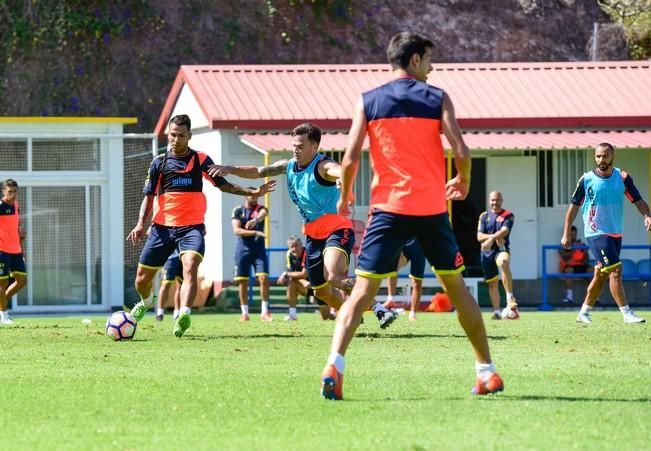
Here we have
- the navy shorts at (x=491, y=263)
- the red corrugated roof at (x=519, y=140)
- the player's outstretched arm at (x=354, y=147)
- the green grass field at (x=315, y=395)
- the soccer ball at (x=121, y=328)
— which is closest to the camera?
the green grass field at (x=315, y=395)

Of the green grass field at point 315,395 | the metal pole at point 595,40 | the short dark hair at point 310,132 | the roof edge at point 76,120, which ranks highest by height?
the metal pole at point 595,40

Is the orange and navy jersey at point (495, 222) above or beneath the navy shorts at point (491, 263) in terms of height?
above

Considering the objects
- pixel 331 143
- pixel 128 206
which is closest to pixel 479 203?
pixel 331 143

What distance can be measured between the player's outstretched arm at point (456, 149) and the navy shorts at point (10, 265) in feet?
41.9

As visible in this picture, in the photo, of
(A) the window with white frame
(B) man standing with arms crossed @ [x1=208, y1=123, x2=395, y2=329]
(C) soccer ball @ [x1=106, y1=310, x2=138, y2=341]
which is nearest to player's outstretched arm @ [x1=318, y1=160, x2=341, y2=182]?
(B) man standing with arms crossed @ [x1=208, y1=123, x2=395, y2=329]

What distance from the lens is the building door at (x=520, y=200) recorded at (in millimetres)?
28172

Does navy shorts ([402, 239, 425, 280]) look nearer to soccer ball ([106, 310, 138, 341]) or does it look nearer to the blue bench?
the blue bench

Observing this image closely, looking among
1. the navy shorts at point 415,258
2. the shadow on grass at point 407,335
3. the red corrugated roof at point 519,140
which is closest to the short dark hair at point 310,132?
the shadow on grass at point 407,335

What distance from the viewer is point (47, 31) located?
3619cm

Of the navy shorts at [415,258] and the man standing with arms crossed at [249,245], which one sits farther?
Result: the man standing with arms crossed at [249,245]

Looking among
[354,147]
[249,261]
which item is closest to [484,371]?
[354,147]

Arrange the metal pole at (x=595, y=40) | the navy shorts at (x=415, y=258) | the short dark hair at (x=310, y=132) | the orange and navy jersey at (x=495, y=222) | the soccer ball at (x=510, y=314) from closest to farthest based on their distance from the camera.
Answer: the short dark hair at (x=310, y=132) < the navy shorts at (x=415, y=258) < the soccer ball at (x=510, y=314) < the orange and navy jersey at (x=495, y=222) < the metal pole at (x=595, y=40)

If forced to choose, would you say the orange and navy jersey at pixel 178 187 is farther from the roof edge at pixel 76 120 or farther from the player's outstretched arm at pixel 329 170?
the roof edge at pixel 76 120

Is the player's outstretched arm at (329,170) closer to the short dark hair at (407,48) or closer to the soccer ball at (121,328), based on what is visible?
the soccer ball at (121,328)
